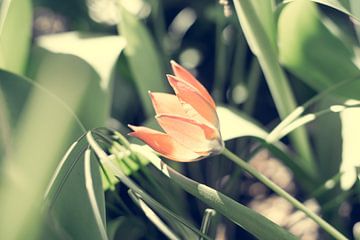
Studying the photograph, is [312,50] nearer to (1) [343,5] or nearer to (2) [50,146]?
(1) [343,5]

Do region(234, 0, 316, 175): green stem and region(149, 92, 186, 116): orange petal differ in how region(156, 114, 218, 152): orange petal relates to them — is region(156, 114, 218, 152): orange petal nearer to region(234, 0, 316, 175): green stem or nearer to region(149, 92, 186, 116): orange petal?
region(149, 92, 186, 116): orange petal

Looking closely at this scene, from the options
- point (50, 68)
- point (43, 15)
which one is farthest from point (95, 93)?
point (43, 15)

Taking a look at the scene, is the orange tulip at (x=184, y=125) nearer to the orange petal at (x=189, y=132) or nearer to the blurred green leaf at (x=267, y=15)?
the orange petal at (x=189, y=132)

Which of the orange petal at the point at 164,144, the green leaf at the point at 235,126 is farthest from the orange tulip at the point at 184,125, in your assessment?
the green leaf at the point at 235,126

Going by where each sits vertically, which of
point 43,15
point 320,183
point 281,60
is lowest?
A: point 320,183

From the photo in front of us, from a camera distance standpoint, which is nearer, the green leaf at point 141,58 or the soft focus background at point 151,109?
the soft focus background at point 151,109

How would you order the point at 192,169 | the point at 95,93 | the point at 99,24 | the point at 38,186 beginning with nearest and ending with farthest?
the point at 38,186 → the point at 95,93 → the point at 192,169 → the point at 99,24

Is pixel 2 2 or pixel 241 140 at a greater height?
pixel 2 2

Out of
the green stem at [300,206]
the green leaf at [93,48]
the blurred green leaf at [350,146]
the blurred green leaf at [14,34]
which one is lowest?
the blurred green leaf at [350,146]

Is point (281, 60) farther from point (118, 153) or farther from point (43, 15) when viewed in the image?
point (43, 15)
